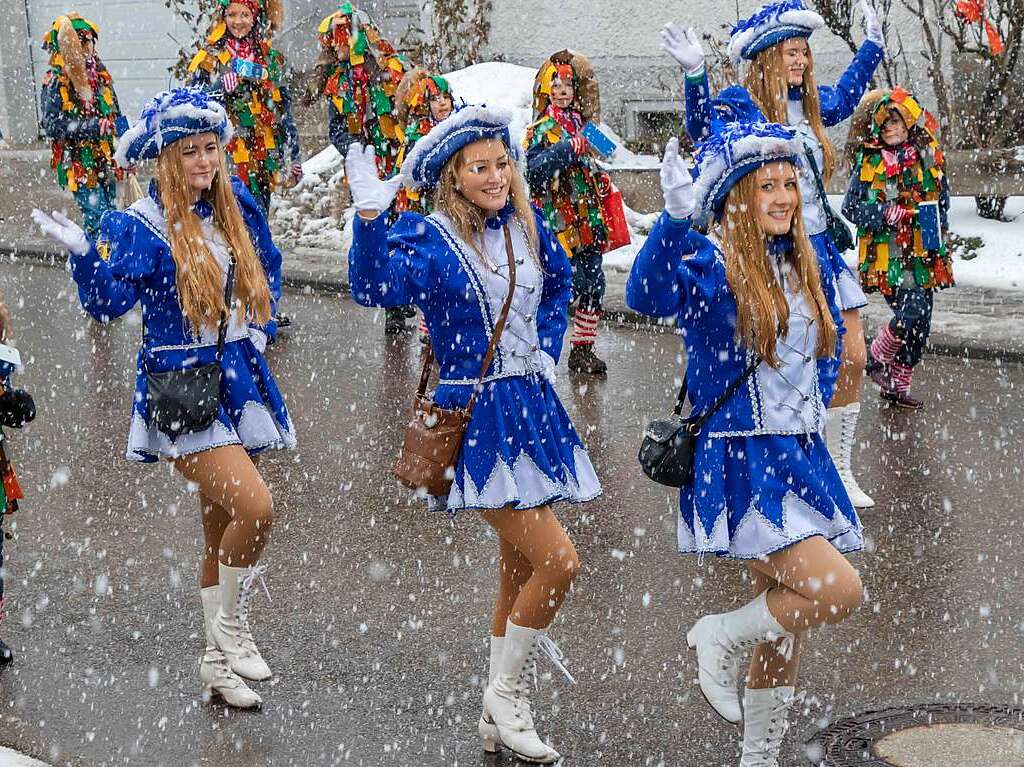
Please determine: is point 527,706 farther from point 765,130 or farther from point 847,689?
point 765,130

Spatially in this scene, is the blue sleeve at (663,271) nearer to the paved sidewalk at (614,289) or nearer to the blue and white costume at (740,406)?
the blue and white costume at (740,406)

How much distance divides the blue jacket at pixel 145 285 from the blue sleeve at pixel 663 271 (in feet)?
5.10

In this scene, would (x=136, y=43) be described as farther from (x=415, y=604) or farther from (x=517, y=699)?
(x=517, y=699)

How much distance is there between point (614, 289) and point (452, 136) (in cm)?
811

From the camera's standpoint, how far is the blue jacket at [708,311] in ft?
14.9

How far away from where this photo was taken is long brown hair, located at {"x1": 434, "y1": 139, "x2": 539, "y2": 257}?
4969 millimetres

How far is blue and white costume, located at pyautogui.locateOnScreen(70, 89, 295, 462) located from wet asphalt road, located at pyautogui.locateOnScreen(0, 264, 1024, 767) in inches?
32.9

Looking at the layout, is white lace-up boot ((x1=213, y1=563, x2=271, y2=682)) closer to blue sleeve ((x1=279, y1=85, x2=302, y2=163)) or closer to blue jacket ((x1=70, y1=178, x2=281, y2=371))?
blue jacket ((x1=70, y1=178, x2=281, y2=371))

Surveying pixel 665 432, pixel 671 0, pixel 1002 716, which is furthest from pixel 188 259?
pixel 671 0

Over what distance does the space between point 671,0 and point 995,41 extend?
170 inches

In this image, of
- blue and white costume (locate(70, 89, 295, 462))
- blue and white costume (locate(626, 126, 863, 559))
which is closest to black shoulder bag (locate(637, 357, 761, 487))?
blue and white costume (locate(626, 126, 863, 559))

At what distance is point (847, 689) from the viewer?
5.32 metres

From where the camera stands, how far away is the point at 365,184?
471cm

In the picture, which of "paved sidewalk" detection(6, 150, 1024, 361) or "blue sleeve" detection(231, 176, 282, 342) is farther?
"paved sidewalk" detection(6, 150, 1024, 361)
